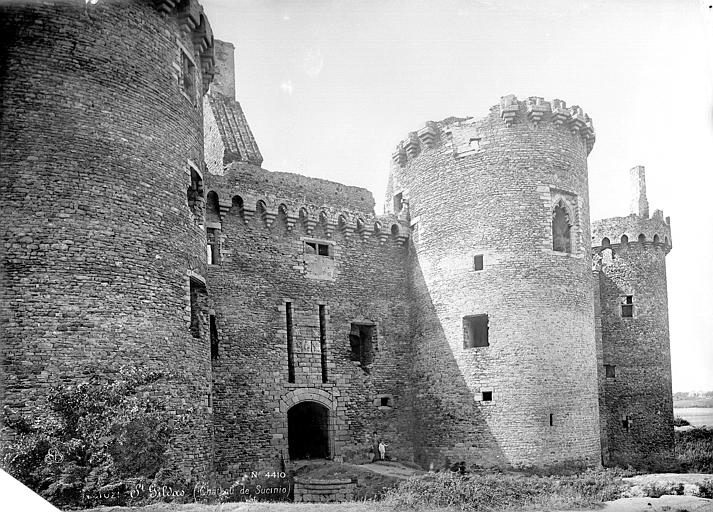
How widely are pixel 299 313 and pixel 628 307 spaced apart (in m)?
10.0

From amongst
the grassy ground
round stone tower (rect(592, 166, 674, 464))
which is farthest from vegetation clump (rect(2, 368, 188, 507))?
round stone tower (rect(592, 166, 674, 464))

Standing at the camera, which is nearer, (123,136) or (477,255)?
(123,136)

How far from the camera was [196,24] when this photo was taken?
504 inches

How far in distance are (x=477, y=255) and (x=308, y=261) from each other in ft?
11.8

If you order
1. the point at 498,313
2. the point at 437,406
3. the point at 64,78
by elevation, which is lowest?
the point at 437,406

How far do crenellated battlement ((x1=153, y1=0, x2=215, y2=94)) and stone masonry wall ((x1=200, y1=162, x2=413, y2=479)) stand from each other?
240 cm

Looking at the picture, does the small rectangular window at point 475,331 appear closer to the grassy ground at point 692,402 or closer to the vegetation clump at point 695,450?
the grassy ground at point 692,402

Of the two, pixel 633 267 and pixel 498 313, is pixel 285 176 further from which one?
pixel 633 267

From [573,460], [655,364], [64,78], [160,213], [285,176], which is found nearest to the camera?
[64,78]

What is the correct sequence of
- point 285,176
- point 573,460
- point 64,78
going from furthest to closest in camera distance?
point 285,176, point 573,460, point 64,78

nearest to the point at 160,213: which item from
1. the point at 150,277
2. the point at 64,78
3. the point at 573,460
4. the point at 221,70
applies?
the point at 150,277

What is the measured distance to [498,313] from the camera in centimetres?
1591

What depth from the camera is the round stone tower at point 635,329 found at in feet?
67.1

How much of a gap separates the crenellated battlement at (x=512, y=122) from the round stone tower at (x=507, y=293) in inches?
1.0
